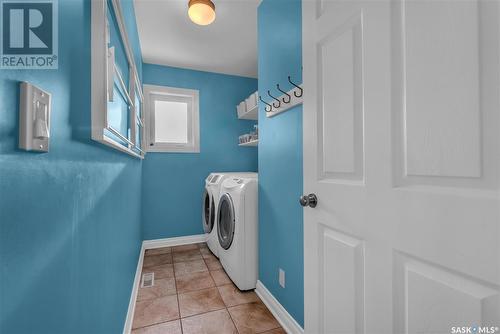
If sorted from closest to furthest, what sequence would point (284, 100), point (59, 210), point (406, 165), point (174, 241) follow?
point (59, 210), point (406, 165), point (284, 100), point (174, 241)

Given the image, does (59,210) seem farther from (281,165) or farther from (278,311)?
(278,311)

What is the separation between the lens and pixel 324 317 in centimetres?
95

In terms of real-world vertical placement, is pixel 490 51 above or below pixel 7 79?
above

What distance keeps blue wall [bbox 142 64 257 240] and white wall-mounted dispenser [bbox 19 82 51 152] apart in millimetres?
2888

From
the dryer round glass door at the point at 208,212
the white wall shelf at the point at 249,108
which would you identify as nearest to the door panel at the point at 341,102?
the white wall shelf at the point at 249,108

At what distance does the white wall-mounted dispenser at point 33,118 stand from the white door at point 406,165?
825 millimetres

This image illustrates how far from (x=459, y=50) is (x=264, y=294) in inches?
74.2

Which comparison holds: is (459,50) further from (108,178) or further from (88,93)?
(108,178)

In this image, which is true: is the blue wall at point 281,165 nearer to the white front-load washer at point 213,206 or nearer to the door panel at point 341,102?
the door panel at point 341,102

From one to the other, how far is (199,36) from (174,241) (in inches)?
103

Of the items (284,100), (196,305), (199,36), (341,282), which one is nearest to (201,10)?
(199,36)

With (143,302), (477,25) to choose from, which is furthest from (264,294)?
(477,25)

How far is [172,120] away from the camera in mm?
3346

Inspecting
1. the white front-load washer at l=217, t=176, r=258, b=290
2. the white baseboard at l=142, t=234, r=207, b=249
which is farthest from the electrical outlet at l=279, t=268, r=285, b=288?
the white baseboard at l=142, t=234, r=207, b=249
